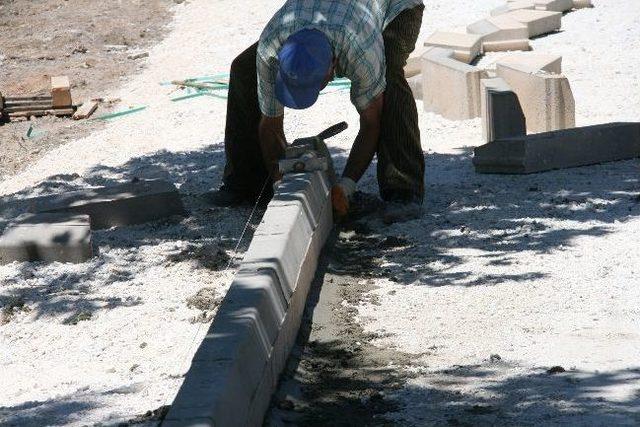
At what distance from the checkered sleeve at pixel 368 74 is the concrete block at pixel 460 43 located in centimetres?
458

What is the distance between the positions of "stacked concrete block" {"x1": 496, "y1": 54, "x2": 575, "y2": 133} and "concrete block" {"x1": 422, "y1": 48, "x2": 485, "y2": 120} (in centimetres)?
31

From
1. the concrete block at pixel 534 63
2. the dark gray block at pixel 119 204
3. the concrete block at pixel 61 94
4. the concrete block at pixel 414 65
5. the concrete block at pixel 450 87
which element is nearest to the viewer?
the dark gray block at pixel 119 204

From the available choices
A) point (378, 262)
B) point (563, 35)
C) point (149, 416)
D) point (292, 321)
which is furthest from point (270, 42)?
point (563, 35)

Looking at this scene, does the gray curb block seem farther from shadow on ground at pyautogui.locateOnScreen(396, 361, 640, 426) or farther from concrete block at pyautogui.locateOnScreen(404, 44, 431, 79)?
concrete block at pyautogui.locateOnScreen(404, 44, 431, 79)

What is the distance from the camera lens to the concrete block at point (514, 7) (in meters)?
13.9

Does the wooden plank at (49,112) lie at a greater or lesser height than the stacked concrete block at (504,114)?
lesser

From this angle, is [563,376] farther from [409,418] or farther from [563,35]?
[563,35]


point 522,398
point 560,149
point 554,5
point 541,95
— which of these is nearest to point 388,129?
point 560,149

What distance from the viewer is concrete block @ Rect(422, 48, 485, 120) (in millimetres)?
10133

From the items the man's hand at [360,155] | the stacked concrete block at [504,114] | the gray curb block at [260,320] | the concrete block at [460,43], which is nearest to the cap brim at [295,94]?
the gray curb block at [260,320]

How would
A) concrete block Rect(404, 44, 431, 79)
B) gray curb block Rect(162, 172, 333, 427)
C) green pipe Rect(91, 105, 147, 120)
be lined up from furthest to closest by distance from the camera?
green pipe Rect(91, 105, 147, 120) < concrete block Rect(404, 44, 431, 79) < gray curb block Rect(162, 172, 333, 427)

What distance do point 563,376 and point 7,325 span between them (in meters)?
2.90

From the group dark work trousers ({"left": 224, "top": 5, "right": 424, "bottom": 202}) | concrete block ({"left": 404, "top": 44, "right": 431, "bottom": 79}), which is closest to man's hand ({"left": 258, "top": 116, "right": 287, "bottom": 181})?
dark work trousers ({"left": 224, "top": 5, "right": 424, "bottom": 202})

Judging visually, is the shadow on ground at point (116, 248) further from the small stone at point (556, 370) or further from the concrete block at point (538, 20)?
the concrete block at point (538, 20)
